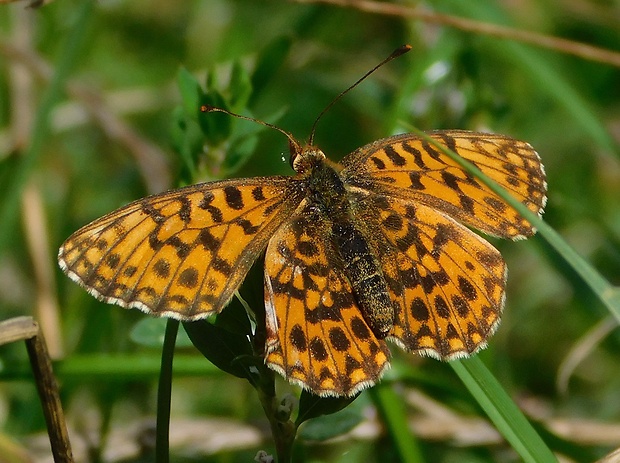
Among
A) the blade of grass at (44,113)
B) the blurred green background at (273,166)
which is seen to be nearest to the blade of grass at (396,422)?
the blurred green background at (273,166)

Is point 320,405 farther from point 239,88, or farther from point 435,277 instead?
point 239,88

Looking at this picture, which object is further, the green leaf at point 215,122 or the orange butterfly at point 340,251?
the green leaf at point 215,122

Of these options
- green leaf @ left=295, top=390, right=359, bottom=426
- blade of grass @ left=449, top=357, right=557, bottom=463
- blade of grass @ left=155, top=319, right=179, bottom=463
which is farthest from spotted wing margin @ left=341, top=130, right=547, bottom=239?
blade of grass @ left=155, top=319, right=179, bottom=463

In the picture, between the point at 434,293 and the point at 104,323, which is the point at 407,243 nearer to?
the point at 434,293

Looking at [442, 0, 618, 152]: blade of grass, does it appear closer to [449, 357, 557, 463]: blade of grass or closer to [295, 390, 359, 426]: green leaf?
[449, 357, 557, 463]: blade of grass

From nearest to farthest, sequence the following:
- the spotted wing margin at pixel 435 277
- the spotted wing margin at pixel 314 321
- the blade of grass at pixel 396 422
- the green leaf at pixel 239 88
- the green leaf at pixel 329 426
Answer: the spotted wing margin at pixel 314 321 < the spotted wing margin at pixel 435 277 < the green leaf at pixel 329 426 < the blade of grass at pixel 396 422 < the green leaf at pixel 239 88

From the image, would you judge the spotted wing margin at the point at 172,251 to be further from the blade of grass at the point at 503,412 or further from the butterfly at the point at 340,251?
the blade of grass at the point at 503,412

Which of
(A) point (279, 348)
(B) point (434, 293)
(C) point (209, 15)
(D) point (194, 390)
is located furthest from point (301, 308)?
(C) point (209, 15)

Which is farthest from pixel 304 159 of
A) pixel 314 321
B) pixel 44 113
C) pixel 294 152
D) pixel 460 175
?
pixel 44 113
